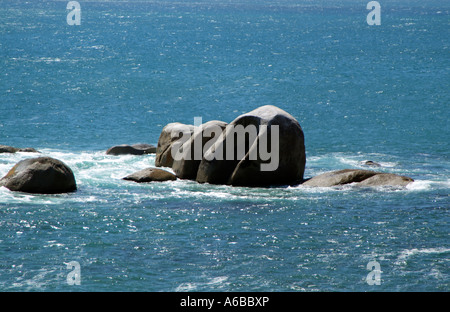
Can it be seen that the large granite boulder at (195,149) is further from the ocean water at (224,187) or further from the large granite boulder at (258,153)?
the ocean water at (224,187)

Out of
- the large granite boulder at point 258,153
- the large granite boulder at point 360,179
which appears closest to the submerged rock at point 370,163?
the large granite boulder at point 360,179

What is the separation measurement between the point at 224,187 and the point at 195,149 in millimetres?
2753

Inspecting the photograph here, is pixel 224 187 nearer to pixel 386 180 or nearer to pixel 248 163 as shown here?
pixel 248 163

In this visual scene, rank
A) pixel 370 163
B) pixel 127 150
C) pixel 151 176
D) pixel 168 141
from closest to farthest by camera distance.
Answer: pixel 151 176 < pixel 168 141 < pixel 370 163 < pixel 127 150

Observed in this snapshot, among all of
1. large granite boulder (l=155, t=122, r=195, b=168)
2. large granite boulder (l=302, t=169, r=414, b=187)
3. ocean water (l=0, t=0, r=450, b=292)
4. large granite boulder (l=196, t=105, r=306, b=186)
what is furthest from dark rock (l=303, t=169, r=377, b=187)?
large granite boulder (l=155, t=122, r=195, b=168)

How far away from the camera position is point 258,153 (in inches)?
1123

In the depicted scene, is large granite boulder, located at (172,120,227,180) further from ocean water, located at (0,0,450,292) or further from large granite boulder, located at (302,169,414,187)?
large granite boulder, located at (302,169,414,187)

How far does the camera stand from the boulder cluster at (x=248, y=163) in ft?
91.0

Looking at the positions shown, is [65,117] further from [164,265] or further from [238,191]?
[164,265]

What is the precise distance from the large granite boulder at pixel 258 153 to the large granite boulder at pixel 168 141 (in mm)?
3431

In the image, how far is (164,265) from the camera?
760 inches

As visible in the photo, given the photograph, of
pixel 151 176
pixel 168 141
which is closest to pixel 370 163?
pixel 168 141
